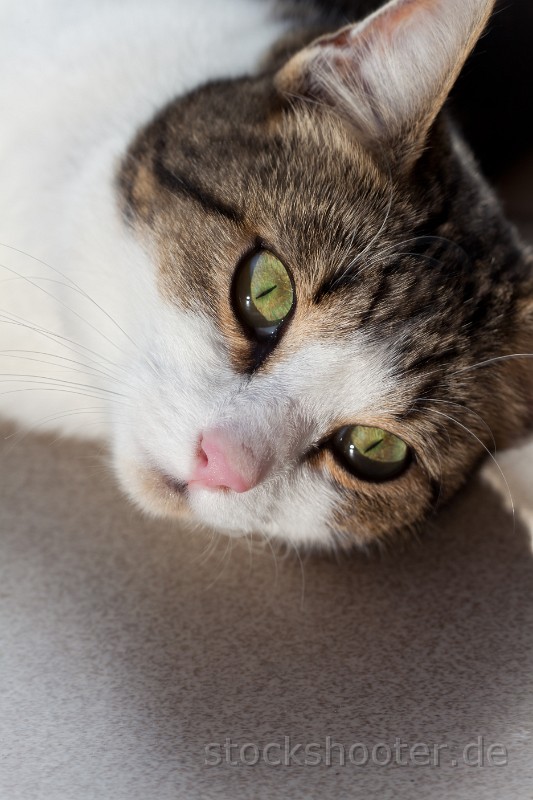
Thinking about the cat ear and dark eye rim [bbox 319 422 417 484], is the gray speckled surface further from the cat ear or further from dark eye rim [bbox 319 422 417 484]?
the cat ear

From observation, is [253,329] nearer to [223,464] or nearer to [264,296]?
[264,296]

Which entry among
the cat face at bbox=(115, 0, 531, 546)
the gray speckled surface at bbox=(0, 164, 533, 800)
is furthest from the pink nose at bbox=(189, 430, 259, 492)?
the gray speckled surface at bbox=(0, 164, 533, 800)

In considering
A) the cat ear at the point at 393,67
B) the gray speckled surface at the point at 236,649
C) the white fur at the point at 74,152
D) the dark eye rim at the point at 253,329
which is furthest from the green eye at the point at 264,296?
the gray speckled surface at the point at 236,649

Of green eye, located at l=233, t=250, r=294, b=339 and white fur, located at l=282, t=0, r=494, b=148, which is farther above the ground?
white fur, located at l=282, t=0, r=494, b=148

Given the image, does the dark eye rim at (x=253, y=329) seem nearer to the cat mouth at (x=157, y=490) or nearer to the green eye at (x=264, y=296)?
the green eye at (x=264, y=296)

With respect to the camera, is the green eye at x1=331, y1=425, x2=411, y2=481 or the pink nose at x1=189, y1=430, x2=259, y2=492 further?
the green eye at x1=331, y1=425, x2=411, y2=481

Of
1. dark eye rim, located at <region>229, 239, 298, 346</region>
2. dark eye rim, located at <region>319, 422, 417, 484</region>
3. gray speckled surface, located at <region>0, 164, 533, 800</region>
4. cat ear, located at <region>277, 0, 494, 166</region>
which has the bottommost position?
gray speckled surface, located at <region>0, 164, 533, 800</region>
